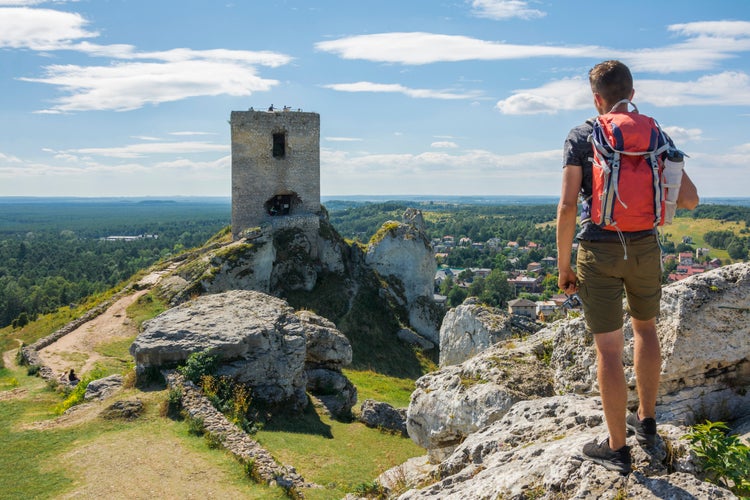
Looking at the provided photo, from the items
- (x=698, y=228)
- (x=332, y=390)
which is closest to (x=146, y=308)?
(x=332, y=390)

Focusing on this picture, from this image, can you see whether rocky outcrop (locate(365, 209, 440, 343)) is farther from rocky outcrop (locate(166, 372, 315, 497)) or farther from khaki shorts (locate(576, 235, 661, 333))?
khaki shorts (locate(576, 235, 661, 333))

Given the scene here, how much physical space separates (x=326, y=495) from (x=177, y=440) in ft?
9.47

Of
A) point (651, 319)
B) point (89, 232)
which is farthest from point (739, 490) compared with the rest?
point (89, 232)

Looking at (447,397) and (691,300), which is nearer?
(691,300)

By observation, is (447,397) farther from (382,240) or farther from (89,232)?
(89,232)

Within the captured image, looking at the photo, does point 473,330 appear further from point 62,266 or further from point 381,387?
point 62,266

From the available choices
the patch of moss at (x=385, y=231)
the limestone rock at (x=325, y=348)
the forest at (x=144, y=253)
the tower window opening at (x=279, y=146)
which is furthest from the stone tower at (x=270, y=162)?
the forest at (x=144, y=253)

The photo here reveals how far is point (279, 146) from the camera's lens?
92.5ft

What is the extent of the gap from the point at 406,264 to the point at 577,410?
80.7 ft

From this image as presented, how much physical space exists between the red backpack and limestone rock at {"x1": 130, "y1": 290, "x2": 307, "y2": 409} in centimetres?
989

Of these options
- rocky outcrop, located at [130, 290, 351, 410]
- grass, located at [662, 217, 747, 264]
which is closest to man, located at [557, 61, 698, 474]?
rocky outcrop, located at [130, 290, 351, 410]

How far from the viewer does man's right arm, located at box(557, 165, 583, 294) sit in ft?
13.2

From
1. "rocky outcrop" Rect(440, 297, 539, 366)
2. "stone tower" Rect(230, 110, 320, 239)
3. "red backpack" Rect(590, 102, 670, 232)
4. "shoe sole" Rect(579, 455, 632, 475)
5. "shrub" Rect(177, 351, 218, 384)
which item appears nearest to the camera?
"shoe sole" Rect(579, 455, 632, 475)

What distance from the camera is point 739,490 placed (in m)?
3.66
